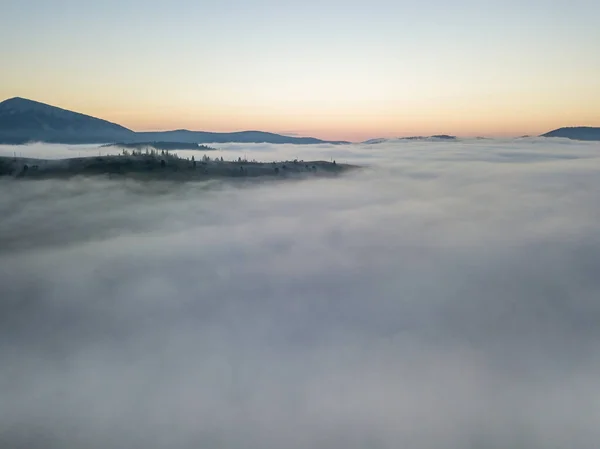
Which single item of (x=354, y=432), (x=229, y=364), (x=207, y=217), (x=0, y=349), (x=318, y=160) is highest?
(x=318, y=160)

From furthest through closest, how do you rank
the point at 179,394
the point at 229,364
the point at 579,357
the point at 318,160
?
the point at 318,160, the point at 579,357, the point at 229,364, the point at 179,394

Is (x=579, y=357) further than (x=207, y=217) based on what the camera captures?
No

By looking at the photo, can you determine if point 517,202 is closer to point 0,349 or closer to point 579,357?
point 579,357

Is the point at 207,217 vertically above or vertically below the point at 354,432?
above

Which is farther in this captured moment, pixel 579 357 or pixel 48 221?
pixel 48 221

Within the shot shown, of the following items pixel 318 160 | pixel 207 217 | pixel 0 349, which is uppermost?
pixel 318 160

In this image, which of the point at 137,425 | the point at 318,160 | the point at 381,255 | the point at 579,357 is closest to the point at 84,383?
the point at 137,425

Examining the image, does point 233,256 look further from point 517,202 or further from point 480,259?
point 517,202

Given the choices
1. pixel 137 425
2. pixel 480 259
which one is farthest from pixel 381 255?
pixel 137 425

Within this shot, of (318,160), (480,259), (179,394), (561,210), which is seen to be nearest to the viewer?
(179,394)
